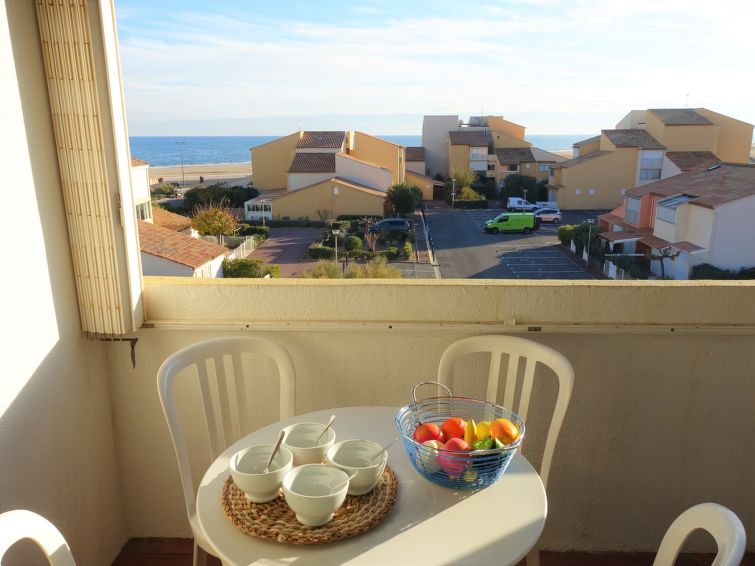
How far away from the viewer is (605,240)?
514 centimetres

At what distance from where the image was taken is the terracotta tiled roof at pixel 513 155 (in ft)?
56.4

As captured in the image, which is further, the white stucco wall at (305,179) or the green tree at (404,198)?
the white stucco wall at (305,179)

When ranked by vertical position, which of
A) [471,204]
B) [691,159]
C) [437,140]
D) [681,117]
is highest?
[681,117]

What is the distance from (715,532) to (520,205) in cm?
1011

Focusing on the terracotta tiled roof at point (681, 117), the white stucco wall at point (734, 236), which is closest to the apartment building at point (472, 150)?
the terracotta tiled roof at point (681, 117)

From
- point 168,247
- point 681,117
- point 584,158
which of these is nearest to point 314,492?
point 168,247

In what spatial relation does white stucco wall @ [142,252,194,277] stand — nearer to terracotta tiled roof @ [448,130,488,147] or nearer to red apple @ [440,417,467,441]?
red apple @ [440,417,467,441]

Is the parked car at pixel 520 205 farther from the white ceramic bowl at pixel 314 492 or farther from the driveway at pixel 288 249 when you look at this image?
the white ceramic bowl at pixel 314 492

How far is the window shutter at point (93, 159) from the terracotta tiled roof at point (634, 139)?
7155 millimetres

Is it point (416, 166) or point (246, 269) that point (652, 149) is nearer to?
point (246, 269)

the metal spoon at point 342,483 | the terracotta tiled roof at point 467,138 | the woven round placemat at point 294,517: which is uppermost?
the terracotta tiled roof at point 467,138

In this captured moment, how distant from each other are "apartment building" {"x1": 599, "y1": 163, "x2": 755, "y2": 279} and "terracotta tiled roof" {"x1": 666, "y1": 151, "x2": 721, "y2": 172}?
1074mm

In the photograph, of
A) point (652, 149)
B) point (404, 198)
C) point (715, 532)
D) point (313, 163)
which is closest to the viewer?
point (715, 532)

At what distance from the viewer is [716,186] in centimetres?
407
